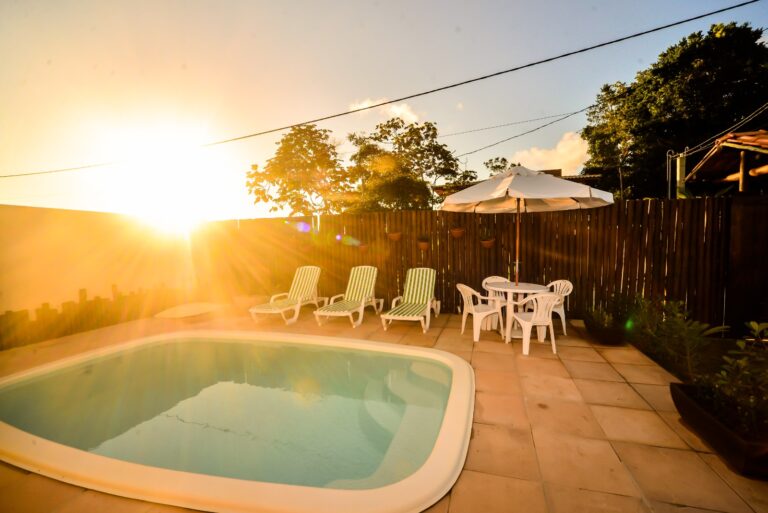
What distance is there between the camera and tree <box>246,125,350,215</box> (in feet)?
63.0

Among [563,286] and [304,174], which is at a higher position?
[304,174]

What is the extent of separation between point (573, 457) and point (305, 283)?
616 centimetres

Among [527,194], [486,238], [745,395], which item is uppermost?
[527,194]

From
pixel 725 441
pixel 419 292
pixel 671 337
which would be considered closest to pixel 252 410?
pixel 419 292

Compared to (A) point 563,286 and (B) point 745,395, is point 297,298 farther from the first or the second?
(B) point 745,395

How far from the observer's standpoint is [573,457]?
7.66 ft

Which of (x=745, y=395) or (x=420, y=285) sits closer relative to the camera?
(x=745, y=395)

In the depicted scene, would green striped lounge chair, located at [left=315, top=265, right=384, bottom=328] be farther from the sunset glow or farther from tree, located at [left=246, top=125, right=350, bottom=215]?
tree, located at [left=246, top=125, right=350, bottom=215]

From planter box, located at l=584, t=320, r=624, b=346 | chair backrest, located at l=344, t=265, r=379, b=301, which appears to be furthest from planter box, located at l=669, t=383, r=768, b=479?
chair backrest, located at l=344, t=265, r=379, b=301

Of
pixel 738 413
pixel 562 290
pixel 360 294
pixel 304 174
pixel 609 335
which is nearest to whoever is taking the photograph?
pixel 738 413

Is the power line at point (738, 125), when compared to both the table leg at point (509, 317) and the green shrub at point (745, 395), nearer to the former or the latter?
the table leg at point (509, 317)

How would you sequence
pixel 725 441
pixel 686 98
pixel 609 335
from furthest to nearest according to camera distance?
pixel 686 98 → pixel 609 335 → pixel 725 441

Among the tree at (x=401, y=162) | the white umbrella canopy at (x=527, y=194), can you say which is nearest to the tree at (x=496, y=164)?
the tree at (x=401, y=162)

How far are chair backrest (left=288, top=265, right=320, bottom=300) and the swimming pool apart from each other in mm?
1725
